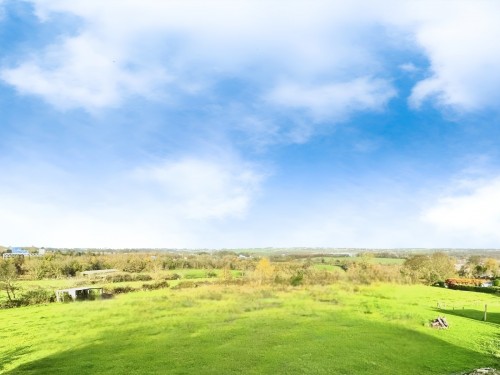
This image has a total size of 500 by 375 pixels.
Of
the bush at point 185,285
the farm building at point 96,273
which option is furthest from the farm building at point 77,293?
the farm building at point 96,273

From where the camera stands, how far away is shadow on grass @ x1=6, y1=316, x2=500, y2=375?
2012 centimetres

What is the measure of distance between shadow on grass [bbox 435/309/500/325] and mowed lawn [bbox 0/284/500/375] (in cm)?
16

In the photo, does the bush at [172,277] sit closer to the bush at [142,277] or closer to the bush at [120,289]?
the bush at [142,277]

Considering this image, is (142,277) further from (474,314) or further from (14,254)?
(474,314)

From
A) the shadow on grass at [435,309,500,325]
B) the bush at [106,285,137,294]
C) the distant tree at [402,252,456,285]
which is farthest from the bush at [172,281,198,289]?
the distant tree at [402,252,456,285]

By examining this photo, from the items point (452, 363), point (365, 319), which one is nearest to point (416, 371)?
point (452, 363)

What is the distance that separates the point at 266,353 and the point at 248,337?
3.85m

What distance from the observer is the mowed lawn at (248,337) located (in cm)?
2070

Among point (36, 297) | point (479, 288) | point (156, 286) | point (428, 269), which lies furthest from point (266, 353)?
point (428, 269)

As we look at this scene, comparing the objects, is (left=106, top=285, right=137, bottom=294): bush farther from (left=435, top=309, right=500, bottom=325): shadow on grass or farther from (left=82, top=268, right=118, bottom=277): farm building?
(left=435, top=309, right=500, bottom=325): shadow on grass

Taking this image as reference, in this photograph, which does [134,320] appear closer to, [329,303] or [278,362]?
[278,362]

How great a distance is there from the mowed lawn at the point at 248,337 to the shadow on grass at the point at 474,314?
16 centimetres

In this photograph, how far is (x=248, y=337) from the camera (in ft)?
85.5

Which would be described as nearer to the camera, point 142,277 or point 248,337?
point 248,337
